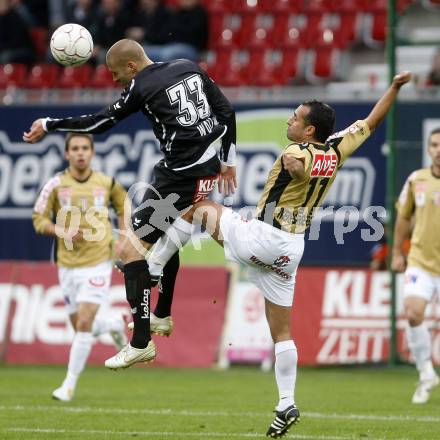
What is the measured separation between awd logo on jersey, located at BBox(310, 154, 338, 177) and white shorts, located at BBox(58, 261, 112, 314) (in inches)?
168

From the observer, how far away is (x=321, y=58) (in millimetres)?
19531

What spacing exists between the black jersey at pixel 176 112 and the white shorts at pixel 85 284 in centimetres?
353

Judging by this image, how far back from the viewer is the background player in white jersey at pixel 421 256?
480 inches

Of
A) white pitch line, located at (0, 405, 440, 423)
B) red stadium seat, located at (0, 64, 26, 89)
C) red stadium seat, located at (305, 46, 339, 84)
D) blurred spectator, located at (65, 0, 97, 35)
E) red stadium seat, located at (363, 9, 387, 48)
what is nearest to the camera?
white pitch line, located at (0, 405, 440, 423)

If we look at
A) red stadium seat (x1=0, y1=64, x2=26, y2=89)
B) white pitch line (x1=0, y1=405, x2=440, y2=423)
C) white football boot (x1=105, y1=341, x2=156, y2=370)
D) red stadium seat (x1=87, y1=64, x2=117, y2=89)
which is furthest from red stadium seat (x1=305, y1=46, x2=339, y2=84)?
white football boot (x1=105, y1=341, x2=156, y2=370)

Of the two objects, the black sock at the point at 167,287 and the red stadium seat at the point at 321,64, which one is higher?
the red stadium seat at the point at 321,64

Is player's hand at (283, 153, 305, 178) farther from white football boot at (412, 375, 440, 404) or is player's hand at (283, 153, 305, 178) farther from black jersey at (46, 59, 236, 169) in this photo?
white football boot at (412, 375, 440, 404)

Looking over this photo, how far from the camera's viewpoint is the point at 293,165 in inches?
341

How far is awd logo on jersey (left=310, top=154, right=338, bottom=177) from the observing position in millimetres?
8859

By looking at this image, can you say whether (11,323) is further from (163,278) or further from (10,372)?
(163,278)

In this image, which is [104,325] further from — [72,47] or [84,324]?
[72,47]

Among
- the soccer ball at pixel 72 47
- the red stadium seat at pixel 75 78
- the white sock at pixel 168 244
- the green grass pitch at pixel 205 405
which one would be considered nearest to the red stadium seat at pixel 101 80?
the red stadium seat at pixel 75 78

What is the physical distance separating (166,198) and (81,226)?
376cm

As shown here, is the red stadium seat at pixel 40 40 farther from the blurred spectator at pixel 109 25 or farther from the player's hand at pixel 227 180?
the player's hand at pixel 227 180
